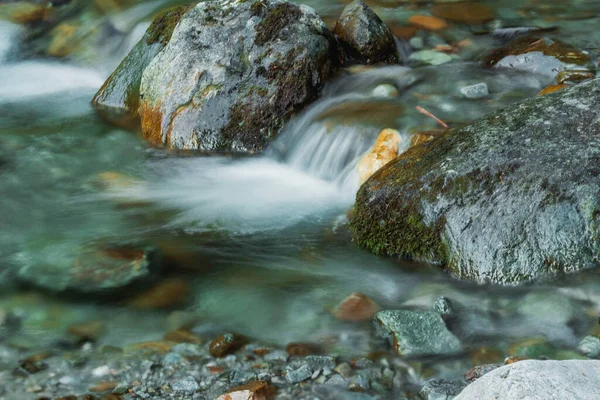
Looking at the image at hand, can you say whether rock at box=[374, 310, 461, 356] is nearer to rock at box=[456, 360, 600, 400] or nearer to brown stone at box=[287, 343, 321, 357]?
brown stone at box=[287, 343, 321, 357]

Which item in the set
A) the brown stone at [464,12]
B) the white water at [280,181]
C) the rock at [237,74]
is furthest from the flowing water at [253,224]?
the brown stone at [464,12]

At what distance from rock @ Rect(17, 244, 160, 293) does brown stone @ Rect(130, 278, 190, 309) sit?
0.19m

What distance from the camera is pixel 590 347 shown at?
3844 millimetres

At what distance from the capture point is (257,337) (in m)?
4.23

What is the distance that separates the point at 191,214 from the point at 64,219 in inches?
42.2

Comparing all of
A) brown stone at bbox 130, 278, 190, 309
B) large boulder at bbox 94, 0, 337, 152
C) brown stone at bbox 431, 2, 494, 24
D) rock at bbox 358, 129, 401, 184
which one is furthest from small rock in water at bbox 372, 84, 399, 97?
brown stone at bbox 130, 278, 190, 309

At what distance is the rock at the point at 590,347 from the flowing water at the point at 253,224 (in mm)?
58

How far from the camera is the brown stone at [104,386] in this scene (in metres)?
3.72

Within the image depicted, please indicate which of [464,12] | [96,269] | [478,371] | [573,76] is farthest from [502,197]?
[464,12]

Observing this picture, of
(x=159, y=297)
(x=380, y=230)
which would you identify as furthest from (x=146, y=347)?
(x=380, y=230)

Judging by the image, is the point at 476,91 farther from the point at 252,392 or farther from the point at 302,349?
the point at 252,392

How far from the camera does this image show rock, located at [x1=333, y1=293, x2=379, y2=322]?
4352 mm

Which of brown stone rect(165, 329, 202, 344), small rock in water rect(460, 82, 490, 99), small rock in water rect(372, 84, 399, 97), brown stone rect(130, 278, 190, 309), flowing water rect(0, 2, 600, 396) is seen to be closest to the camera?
brown stone rect(165, 329, 202, 344)

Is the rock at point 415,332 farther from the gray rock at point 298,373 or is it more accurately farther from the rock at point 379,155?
the rock at point 379,155
